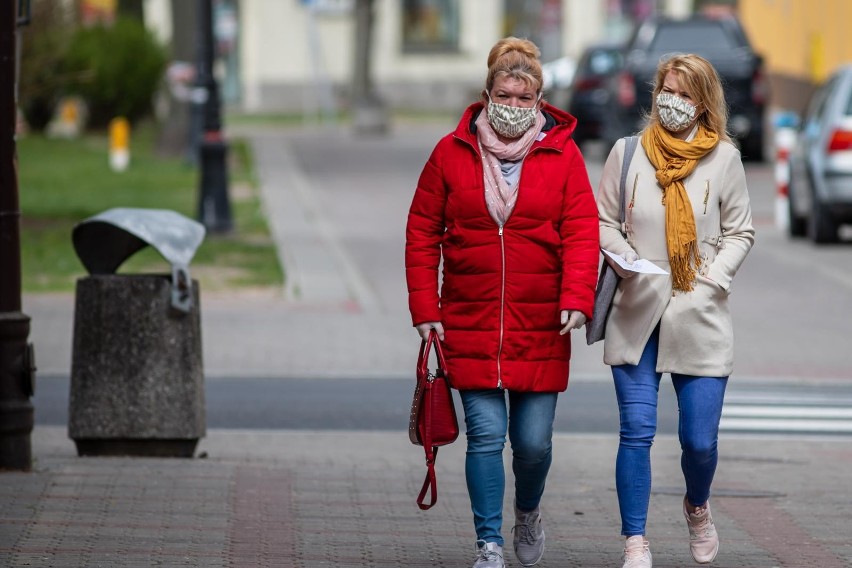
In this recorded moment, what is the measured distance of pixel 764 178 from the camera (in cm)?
2692

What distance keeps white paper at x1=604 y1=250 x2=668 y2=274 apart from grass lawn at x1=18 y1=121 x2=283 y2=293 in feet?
27.0

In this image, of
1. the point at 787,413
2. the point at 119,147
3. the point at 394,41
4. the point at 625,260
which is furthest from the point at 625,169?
the point at 394,41

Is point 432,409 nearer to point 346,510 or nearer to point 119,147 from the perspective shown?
point 346,510

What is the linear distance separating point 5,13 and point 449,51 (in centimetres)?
4515

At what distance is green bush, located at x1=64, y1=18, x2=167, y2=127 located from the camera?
3634cm

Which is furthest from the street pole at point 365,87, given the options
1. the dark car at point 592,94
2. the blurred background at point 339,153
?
the dark car at point 592,94

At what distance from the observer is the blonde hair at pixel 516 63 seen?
5.72m

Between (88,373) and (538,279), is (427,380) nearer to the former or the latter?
(538,279)

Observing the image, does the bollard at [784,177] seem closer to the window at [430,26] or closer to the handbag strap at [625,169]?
the handbag strap at [625,169]

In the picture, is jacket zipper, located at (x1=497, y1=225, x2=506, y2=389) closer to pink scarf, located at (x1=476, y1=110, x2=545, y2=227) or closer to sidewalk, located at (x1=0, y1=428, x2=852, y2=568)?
pink scarf, located at (x1=476, y1=110, x2=545, y2=227)

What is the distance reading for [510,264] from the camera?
576 cm

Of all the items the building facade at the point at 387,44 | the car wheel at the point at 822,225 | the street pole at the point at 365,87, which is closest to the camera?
the car wheel at the point at 822,225

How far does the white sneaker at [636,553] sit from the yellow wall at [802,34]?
31.2 meters

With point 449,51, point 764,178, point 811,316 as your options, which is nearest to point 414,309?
point 811,316
